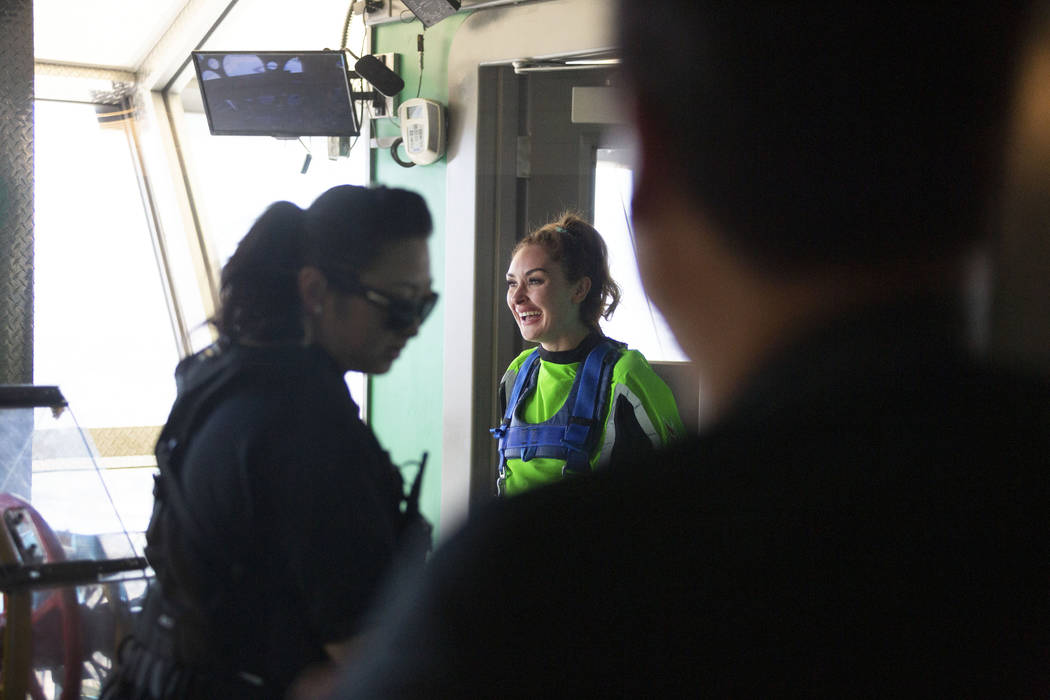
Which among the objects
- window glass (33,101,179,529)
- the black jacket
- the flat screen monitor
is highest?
the flat screen monitor

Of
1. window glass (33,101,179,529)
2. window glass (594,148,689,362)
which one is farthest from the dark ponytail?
window glass (33,101,179,529)

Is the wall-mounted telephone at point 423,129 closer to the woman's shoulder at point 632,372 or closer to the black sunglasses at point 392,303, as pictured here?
the woman's shoulder at point 632,372

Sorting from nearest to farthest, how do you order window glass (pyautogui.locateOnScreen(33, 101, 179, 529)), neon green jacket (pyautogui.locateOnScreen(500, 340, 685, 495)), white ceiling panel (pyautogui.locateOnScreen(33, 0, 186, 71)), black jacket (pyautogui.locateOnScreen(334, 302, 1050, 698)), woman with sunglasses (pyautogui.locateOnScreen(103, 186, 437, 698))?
1. black jacket (pyautogui.locateOnScreen(334, 302, 1050, 698))
2. woman with sunglasses (pyautogui.locateOnScreen(103, 186, 437, 698))
3. neon green jacket (pyautogui.locateOnScreen(500, 340, 685, 495))
4. white ceiling panel (pyautogui.locateOnScreen(33, 0, 186, 71))
5. window glass (pyautogui.locateOnScreen(33, 101, 179, 529))

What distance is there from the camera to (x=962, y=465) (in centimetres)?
22

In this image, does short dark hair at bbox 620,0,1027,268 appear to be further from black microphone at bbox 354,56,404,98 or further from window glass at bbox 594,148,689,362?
black microphone at bbox 354,56,404,98

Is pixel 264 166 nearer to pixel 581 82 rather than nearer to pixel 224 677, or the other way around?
pixel 581 82

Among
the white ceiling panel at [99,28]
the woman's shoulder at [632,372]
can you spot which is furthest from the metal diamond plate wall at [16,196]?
the white ceiling panel at [99,28]

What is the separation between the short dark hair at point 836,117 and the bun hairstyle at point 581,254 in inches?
56.5

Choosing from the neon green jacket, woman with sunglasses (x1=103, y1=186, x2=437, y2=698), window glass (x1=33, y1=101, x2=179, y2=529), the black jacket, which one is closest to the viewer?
the black jacket

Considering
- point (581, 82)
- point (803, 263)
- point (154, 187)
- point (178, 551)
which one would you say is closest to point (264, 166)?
point (154, 187)

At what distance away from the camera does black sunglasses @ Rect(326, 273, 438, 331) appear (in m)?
0.46

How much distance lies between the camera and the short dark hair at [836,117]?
23cm

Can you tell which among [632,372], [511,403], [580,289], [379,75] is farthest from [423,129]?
[632,372]

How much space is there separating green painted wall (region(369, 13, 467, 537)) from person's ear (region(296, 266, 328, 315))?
65.5 inches
